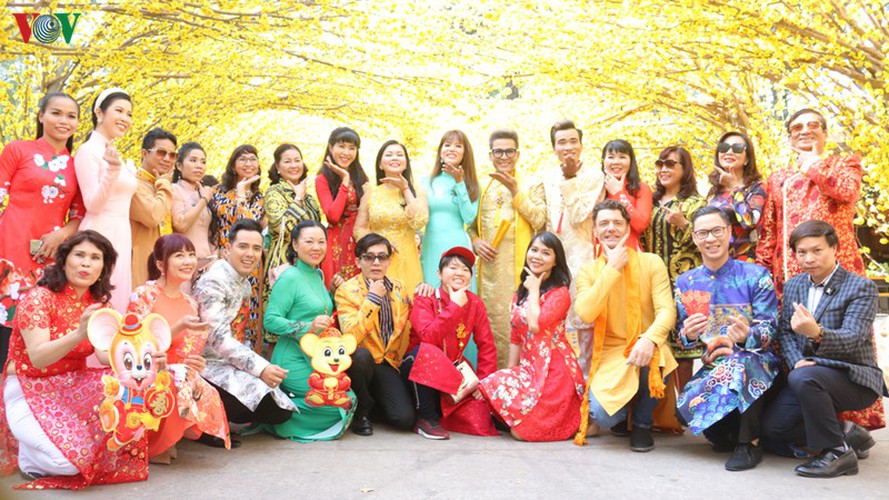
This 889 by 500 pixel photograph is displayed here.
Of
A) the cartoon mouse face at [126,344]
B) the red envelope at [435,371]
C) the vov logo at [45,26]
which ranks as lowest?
the red envelope at [435,371]

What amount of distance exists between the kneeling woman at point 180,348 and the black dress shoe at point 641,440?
6.88 feet

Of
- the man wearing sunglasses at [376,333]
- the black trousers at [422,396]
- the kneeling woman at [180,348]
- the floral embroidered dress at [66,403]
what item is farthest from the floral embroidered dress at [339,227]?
the floral embroidered dress at [66,403]

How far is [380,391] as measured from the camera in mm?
4500

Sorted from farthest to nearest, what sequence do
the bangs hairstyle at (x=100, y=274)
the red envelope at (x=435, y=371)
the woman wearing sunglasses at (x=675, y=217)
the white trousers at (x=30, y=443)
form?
the woman wearing sunglasses at (x=675, y=217) → the red envelope at (x=435, y=371) → the bangs hairstyle at (x=100, y=274) → the white trousers at (x=30, y=443)

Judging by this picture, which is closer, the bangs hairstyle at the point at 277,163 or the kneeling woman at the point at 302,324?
the kneeling woman at the point at 302,324

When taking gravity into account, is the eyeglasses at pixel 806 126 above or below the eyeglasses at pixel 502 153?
above

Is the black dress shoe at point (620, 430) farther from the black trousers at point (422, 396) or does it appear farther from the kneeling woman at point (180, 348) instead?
the kneeling woman at point (180, 348)

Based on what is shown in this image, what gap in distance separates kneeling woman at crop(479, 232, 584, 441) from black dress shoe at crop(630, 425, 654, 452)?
0.36 meters

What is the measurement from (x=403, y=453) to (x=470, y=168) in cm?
205

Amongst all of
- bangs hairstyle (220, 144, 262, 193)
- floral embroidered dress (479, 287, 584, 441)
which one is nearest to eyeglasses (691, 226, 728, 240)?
floral embroidered dress (479, 287, 584, 441)

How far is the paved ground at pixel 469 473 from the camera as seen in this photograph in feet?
10.9

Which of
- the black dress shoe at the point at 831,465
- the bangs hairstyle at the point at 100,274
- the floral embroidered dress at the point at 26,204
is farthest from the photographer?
the floral embroidered dress at the point at 26,204

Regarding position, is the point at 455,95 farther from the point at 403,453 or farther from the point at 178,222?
the point at 403,453

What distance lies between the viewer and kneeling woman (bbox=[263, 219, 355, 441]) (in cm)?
426
